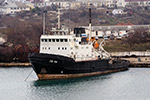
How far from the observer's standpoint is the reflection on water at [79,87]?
55656mm

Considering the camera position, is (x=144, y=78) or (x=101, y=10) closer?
(x=144, y=78)

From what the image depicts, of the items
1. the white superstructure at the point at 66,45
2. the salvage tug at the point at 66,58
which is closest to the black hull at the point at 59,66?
the salvage tug at the point at 66,58

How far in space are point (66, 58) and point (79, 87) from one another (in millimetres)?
5770

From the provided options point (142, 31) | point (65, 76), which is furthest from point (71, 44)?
point (142, 31)

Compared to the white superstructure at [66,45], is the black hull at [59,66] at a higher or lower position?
lower

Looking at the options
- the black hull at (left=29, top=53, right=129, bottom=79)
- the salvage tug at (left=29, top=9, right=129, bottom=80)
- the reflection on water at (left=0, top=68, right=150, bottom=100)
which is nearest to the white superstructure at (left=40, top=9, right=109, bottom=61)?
the salvage tug at (left=29, top=9, right=129, bottom=80)

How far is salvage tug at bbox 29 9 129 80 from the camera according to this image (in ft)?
211

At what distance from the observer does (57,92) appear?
57.8 m

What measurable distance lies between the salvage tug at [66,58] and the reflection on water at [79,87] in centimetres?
128

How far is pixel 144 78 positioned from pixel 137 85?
464 cm

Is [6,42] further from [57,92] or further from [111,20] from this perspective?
[111,20]

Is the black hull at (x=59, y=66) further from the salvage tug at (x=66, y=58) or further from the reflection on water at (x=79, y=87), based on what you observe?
the reflection on water at (x=79, y=87)

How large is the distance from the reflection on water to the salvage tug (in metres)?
1.28

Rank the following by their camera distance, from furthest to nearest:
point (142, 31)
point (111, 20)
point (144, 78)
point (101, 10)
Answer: point (101, 10)
point (111, 20)
point (142, 31)
point (144, 78)
